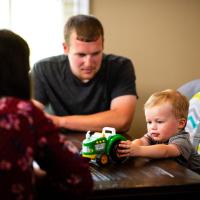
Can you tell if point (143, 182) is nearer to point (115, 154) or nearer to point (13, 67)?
point (115, 154)

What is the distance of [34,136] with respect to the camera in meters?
0.96

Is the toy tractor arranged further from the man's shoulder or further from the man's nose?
the man's shoulder

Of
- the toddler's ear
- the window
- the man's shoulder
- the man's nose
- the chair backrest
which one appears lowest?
the chair backrest

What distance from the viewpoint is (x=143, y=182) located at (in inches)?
53.4

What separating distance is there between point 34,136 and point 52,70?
1.60 metres

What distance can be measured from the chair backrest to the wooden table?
2.77 feet

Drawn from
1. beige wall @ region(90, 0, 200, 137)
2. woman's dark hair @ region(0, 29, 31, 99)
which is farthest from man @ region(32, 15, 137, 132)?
woman's dark hair @ region(0, 29, 31, 99)

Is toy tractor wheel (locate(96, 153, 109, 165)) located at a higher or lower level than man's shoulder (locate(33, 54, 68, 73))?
lower

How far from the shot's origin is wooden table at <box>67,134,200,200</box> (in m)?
1.30

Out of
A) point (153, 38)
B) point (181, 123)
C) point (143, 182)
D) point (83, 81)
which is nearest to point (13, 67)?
point (143, 182)

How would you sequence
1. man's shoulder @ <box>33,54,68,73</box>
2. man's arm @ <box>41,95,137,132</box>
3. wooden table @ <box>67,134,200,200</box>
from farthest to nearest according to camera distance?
man's shoulder @ <box>33,54,68,73</box>
man's arm @ <box>41,95,137,132</box>
wooden table @ <box>67,134,200,200</box>

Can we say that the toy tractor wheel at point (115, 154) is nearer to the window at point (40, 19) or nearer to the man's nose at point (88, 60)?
the man's nose at point (88, 60)

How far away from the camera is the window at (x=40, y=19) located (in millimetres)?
2895

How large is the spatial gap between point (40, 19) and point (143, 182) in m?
1.87
